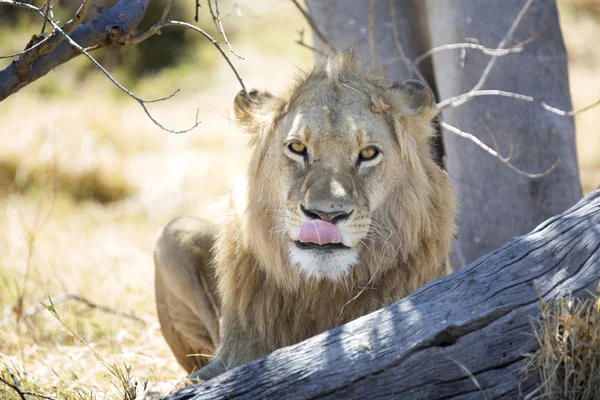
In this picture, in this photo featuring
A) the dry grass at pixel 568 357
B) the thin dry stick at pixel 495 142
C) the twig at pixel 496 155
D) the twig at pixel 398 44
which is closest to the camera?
the dry grass at pixel 568 357

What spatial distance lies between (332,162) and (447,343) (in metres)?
1.09

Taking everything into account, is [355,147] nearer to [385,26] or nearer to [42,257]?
[385,26]

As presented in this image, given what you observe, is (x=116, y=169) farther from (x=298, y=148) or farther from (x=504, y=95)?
(x=298, y=148)

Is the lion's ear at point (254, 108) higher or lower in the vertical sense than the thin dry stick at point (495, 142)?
higher

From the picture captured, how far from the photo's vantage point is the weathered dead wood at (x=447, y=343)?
8.79 ft

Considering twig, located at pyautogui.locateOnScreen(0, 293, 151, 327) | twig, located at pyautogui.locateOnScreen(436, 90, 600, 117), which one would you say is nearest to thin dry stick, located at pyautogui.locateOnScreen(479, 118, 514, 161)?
twig, located at pyautogui.locateOnScreen(436, 90, 600, 117)

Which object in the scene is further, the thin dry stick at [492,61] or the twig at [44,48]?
the thin dry stick at [492,61]

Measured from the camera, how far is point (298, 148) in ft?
11.7

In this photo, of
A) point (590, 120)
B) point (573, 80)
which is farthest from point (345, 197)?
point (573, 80)

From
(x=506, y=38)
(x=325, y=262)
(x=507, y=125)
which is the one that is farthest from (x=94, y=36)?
(x=507, y=125)

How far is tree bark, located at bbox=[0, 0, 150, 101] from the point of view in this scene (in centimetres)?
330

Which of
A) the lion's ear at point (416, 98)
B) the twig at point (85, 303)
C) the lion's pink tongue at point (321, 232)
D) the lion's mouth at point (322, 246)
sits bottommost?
the twig at point (85, 303)

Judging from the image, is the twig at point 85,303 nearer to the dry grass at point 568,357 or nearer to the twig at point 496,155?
the twig at point 496,155

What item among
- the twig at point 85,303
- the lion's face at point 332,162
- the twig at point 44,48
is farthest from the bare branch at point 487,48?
the twig at point 85,303
